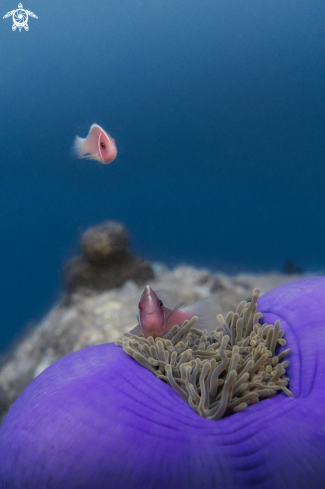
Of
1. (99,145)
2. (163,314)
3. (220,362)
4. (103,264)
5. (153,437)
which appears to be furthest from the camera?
(103,264)

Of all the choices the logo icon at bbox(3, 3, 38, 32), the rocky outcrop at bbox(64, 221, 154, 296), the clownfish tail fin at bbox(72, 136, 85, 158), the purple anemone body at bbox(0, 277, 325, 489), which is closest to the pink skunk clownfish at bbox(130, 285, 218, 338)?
the purple anemone body at bbox(0, 277, 325, 489)

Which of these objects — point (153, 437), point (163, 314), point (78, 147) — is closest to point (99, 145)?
point (78, 147)

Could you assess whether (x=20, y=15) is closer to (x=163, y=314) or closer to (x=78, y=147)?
(x=78, y=147)

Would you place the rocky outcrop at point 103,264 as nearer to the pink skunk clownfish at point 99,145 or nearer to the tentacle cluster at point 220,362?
the pink skunk clownfish at point 99,145

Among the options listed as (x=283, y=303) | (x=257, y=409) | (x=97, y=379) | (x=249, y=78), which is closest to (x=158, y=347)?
(x=97, y=379)

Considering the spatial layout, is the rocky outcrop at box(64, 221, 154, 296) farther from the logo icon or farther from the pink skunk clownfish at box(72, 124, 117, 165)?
the logo icon
